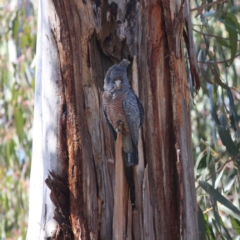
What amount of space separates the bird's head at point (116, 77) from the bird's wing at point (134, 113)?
0.20 ft

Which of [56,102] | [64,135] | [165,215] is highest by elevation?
[56,102]

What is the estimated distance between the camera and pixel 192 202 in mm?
2445

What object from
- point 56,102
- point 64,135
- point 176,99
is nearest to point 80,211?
point 64,135

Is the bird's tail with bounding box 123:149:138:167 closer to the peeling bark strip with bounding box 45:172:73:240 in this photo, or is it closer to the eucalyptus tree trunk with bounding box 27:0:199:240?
the eucalyptus tree trunk with bounding box 27:0:199:240

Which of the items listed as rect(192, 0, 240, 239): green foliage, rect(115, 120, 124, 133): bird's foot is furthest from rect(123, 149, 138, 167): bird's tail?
rect(192, 0, 240, 239): green foliage

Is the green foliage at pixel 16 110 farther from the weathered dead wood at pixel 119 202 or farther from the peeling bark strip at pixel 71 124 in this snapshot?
the weathered dead wood at pixel 119 202

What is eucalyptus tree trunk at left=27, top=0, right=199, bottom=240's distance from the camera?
2283 millimetres

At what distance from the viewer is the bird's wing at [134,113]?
237 cm

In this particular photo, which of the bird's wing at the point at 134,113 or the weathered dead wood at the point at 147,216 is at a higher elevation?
the bird's wing at the point at 134,113

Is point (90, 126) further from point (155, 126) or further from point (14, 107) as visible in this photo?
point (14, 107)

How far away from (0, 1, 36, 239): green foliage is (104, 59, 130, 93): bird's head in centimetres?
215

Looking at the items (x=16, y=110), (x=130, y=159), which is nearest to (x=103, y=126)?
(x=130, y=159)

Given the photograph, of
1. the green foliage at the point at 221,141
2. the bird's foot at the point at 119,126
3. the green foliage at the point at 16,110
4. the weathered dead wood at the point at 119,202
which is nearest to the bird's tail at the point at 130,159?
the weathered dead wood at the point at 119,202

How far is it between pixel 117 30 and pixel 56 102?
46cm
